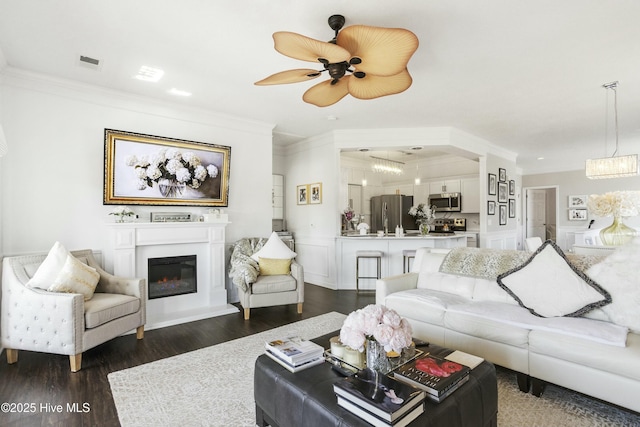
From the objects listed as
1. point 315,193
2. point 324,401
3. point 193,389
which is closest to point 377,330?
point 324,401

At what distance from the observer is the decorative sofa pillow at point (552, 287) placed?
7.40 feet

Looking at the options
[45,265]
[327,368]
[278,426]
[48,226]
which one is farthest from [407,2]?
[48,226]

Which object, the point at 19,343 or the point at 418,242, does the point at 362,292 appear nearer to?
the point at 418,242

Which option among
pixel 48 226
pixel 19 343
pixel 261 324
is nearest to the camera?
pixel 19 343

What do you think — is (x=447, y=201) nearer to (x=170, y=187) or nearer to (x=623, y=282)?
(x=623, y=282)

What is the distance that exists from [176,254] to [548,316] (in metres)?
3.88

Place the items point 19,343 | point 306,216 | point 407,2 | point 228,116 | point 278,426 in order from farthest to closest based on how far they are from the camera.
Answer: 1. point 306,216
2. point 228,116
3. point 19,343
4. point 407,2
5. point 278,426

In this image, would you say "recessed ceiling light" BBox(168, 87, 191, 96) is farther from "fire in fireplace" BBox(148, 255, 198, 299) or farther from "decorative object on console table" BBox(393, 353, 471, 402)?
"decorative object on console table" BBox(393, 353, 471, 402)

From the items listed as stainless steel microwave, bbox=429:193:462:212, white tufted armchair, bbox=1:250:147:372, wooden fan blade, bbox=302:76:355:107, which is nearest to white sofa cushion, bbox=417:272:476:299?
wooden fan blade, bbox=302:76:355:107

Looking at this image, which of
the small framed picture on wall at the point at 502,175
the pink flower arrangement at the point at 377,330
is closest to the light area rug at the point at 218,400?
the pink flower arrangement at the point at 377,330

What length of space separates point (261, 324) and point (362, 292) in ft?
6.76

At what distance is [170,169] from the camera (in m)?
4.04

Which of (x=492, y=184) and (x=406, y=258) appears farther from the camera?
(x=492, y=184)

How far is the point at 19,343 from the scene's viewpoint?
2641 millimetres
